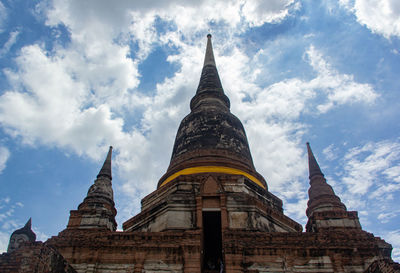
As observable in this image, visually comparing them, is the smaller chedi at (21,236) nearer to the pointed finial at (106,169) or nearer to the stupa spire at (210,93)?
the pointed finial at (106,169)

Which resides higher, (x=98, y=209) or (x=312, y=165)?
(x=312, y=165)

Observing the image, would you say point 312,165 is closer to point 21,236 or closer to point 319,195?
point 319,195

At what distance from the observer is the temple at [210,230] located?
9.49 m

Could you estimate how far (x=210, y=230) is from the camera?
1191cm

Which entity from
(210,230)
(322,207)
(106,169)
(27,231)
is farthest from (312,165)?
(27,231)

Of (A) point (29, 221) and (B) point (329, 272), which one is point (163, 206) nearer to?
(B) point (329, 272)

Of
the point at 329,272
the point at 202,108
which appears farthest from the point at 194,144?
the point at 329,272

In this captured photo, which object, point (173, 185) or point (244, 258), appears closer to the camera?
point (244, 258)

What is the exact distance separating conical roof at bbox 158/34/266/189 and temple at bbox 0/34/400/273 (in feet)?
0.15

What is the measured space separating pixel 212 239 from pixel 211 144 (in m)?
4.24

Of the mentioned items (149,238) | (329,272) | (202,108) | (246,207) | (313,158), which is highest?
(202,108)

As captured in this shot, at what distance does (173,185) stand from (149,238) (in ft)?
9.45

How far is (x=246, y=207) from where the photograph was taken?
443 inches

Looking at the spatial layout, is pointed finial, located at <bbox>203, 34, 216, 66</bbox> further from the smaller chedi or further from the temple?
the smaller chedi
